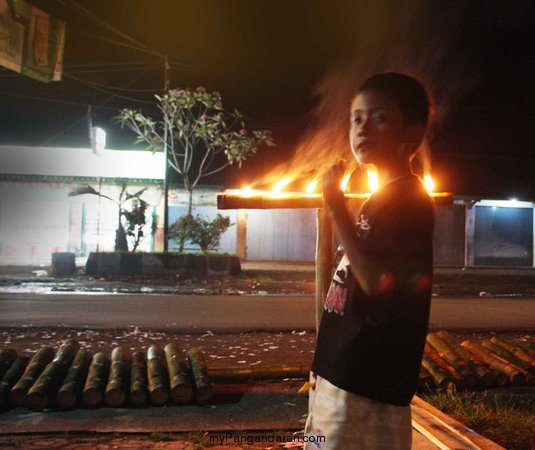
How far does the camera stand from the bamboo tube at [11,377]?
491 cm

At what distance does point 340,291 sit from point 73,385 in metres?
3.91

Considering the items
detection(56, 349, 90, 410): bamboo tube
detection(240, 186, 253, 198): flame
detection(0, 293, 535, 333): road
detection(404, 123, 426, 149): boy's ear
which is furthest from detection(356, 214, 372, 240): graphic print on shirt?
detection(0, 293, 535, 333): road

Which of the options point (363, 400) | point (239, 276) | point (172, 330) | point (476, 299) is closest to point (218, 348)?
point (172, 330)

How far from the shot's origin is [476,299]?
46.2 feet

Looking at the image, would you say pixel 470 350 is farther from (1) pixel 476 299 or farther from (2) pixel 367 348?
(1) pixel 476 299

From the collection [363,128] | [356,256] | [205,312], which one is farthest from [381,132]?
[205,312]

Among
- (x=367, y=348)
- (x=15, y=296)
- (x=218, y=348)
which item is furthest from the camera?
(x=15, y=296)

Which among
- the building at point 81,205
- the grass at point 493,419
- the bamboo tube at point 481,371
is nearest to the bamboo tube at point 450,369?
the bamboo tube at point 481,371

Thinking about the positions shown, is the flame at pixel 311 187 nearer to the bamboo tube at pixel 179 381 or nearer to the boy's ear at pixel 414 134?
the boy's ear at pixel 414 134

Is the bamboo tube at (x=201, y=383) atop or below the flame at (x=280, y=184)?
below

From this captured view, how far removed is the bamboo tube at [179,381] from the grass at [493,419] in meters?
2.25

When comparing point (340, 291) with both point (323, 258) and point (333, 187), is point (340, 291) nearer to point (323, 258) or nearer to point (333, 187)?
point (333, 187)

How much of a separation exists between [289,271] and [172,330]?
1093cm

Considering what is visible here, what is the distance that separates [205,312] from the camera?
36.1 feet
